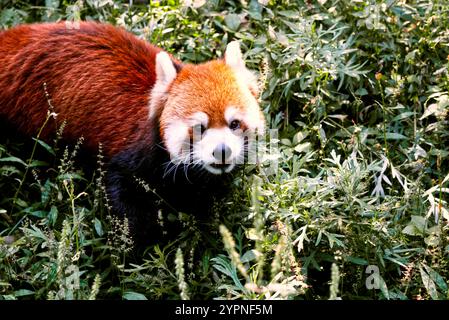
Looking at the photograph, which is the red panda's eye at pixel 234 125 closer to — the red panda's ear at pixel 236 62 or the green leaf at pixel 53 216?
the red panda's ear at pixel 236 62

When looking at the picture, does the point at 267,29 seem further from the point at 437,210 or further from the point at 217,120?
the point at 437,210

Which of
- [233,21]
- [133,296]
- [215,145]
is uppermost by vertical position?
[233,21]

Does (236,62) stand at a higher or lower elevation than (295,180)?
higher

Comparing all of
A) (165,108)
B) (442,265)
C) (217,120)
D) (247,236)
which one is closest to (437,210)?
(442,265)

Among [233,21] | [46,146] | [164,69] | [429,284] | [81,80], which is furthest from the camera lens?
[233,21]

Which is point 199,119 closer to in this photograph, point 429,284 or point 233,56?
point 233,56

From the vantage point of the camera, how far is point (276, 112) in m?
4.10

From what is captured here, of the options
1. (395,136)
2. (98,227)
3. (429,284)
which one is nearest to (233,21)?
(395,136)

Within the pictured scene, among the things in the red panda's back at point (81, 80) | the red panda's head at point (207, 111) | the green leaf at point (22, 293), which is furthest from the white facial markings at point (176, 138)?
the green leaf at point (22, 293)

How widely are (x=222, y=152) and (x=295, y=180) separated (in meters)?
0.40

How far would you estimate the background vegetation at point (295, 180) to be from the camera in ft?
10.1

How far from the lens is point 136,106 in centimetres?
358

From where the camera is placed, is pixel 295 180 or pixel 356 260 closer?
pixel 356 260

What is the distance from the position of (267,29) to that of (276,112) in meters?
0.52
